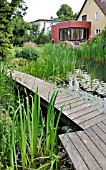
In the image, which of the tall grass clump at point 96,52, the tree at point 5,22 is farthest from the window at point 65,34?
the tree at point 5,22

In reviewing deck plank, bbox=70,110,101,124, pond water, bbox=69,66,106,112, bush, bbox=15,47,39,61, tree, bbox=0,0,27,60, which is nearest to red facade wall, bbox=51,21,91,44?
bush, bbox=15,47,39,61

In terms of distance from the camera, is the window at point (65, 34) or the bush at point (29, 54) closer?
the bush at point (29, 54)

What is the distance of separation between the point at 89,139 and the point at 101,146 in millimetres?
188

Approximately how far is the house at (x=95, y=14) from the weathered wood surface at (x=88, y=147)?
2286cm

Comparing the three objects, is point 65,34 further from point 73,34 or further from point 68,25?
point 68,25

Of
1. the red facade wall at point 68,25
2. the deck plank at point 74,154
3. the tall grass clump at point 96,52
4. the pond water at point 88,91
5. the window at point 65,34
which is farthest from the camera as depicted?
the window at point 65,34

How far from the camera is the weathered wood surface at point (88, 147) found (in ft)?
6.62

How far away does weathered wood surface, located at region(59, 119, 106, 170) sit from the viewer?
2017 millimetres

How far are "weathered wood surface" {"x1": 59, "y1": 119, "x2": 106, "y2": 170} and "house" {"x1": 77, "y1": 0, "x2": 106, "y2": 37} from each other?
22.9m

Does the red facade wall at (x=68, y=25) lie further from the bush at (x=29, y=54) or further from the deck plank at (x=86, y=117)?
the deck plank at (x=86, y=117)

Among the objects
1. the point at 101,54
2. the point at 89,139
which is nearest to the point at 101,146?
the point at 89,139

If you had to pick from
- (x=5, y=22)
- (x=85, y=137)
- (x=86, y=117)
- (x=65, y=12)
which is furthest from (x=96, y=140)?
(x=65, y=12)

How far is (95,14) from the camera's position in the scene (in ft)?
84.8

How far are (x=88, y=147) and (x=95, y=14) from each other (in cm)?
2534
